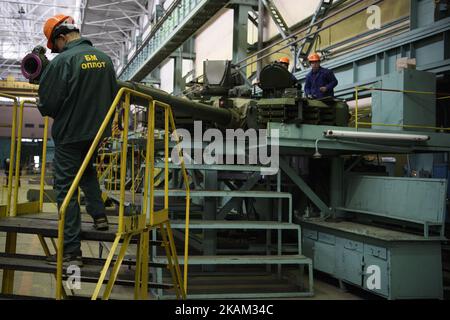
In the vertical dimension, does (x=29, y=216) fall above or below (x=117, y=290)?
above

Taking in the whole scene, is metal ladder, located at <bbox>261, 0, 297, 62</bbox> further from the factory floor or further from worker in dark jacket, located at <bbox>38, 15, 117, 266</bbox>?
worker in dark jacket, located at <bbox>38, 15, 117, 266</bbox>

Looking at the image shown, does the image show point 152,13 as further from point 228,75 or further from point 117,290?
point 117,290

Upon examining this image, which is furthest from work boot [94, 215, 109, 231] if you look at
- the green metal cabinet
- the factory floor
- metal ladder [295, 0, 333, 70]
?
metal ladder [295, 0, 333, 70]

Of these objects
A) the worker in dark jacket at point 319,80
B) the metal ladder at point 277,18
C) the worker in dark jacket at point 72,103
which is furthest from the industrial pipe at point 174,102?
the metal ladder at point 277,18

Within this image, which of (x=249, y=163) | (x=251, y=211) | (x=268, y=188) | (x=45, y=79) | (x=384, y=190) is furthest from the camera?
(x=251, y=211)

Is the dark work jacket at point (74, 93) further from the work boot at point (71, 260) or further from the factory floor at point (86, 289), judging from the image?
the factory floor at point (86, 289)

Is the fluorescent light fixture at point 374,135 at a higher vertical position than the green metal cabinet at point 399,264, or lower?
higher

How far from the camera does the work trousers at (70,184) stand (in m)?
3.73

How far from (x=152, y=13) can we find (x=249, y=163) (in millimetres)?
19616

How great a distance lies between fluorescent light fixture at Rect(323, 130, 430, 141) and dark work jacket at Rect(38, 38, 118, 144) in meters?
3.70

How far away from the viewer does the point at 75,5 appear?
27797 mm

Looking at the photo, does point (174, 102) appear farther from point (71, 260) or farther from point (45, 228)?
point (71, 260)
